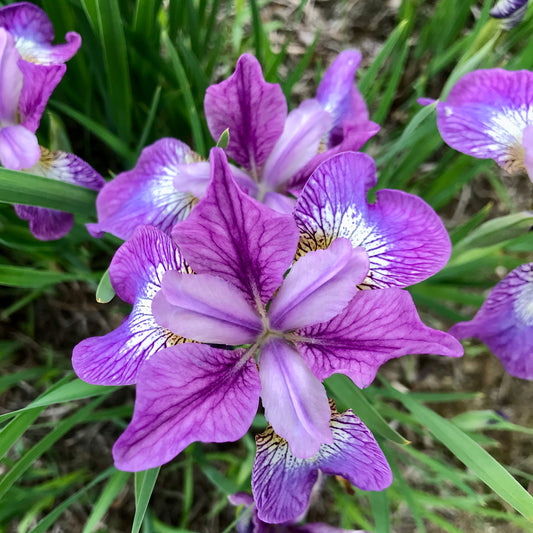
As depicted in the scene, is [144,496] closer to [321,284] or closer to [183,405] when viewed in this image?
[183,405]

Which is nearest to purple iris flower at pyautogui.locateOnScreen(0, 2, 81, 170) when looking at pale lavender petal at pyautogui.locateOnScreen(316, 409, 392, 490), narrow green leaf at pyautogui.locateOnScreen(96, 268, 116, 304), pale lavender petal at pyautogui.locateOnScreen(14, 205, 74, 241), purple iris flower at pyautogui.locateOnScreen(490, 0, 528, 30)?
pale lavender petal at pyautogui.locateOnScreen(14, 205, 74, 241)

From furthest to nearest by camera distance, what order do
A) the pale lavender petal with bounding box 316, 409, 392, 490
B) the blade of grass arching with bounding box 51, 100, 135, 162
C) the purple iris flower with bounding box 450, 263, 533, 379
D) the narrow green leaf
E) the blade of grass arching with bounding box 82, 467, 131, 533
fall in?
the blade of grass arching with bounding box 51, 100, 135, 162
the blade of grass arching with bounding box 82, 467, 131, 533
the purple iris flower with bounding box 450, 263, 533, 379
the narrow green leaf
the pale lavender petal with bounding box 316, 409, 392, 490

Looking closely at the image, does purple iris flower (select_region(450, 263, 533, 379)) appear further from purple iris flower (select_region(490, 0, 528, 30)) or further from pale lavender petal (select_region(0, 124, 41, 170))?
pale lavender petal (select_region(0, 124, 41, 170))

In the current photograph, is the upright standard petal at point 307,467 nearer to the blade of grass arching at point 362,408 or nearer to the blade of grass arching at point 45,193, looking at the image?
the blade of grass arching at point 362,408

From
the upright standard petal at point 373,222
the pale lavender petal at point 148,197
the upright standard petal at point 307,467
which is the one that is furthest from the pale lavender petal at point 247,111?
the upright standard petal at point 307,467

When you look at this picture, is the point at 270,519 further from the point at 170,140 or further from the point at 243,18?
the point at 243,18

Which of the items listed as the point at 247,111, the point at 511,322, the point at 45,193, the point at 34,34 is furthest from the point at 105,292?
the point at 511,322
